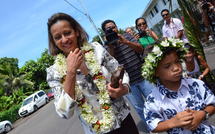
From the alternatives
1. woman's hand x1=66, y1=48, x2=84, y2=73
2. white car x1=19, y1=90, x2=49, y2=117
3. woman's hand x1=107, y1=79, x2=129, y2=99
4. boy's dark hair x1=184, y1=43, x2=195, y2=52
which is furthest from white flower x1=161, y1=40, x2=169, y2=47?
white car x1=19, y1=90, x2=49, y2=117

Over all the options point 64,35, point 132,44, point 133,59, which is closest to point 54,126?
point 133,59

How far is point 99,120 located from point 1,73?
42.3 m

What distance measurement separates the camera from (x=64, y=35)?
2.60 meters

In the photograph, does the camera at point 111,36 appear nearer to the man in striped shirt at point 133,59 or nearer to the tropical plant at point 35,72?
the man in striped shirt at point 133,59

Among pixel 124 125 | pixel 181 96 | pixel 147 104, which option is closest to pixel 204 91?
pixel 181 96

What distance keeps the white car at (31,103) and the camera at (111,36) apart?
25.7 m

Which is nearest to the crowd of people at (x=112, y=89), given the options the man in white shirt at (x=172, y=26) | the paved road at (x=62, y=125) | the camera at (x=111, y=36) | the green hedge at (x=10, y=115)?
the camera at (x=111, y=36)

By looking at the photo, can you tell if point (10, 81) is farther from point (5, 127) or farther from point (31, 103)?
point (5, 127)

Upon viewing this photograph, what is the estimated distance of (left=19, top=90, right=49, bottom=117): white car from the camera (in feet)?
94.8

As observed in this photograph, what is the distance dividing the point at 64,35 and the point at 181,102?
1109 millimetres

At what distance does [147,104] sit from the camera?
2619 mm

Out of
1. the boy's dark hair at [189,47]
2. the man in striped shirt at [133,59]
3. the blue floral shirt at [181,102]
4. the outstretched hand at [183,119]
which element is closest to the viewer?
the outstretched hand at [183,119]

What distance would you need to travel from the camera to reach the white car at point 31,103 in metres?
28.9

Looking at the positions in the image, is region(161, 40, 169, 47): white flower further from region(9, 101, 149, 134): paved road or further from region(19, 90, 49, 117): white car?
region(19, 90, 49, 117): white car
